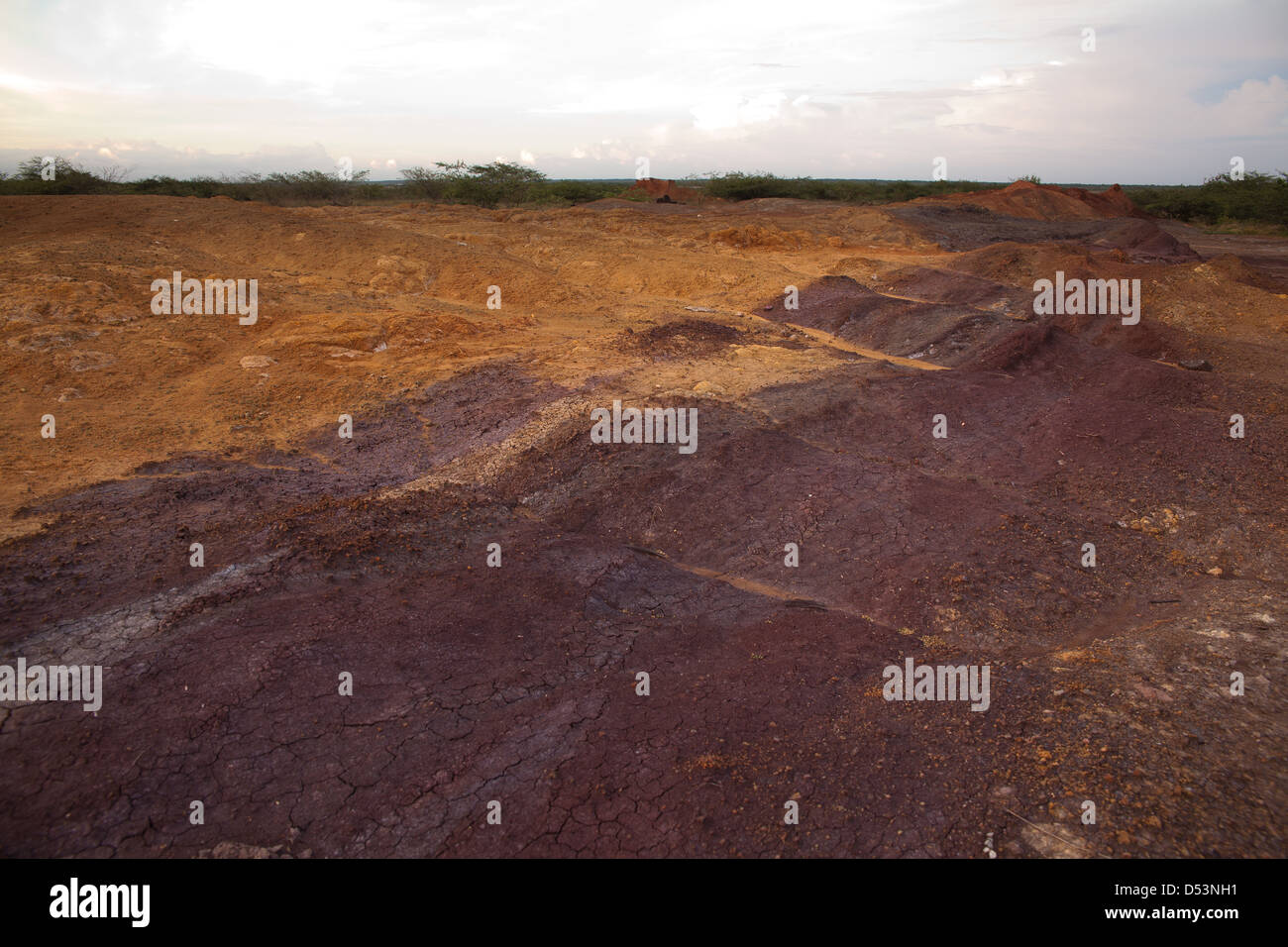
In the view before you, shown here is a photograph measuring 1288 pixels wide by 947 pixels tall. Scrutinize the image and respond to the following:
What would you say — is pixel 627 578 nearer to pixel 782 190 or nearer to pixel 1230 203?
pixel 782 190

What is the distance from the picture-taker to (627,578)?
526 centimetres

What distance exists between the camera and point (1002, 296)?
1373 cm

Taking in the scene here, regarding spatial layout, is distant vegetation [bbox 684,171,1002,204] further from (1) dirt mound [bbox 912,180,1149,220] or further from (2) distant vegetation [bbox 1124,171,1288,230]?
(2) distant vegetation [bbox 1124,171,1288,230]

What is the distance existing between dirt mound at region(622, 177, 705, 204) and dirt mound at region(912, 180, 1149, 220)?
12863mm

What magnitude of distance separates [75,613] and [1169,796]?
6.21m

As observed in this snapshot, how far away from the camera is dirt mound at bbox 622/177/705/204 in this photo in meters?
34.8

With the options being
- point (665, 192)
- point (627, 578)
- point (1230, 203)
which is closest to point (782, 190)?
point (665, 192)

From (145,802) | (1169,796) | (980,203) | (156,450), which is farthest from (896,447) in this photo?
(980,203)

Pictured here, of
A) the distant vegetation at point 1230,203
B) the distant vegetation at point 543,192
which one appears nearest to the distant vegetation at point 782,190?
the distant vegetation at point 543,192

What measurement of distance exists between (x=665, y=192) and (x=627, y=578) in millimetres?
42060

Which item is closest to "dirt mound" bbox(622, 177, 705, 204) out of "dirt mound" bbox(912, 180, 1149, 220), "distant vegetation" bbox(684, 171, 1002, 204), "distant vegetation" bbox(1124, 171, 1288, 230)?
"distant vegetation" bbox(684, 171, 1002, 204)

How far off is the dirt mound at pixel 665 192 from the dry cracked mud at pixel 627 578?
2550 cm

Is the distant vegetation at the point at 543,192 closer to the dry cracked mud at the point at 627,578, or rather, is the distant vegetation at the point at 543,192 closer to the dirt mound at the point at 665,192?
the dirt mound at the point at 665,192

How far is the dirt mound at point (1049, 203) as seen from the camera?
3159cm
